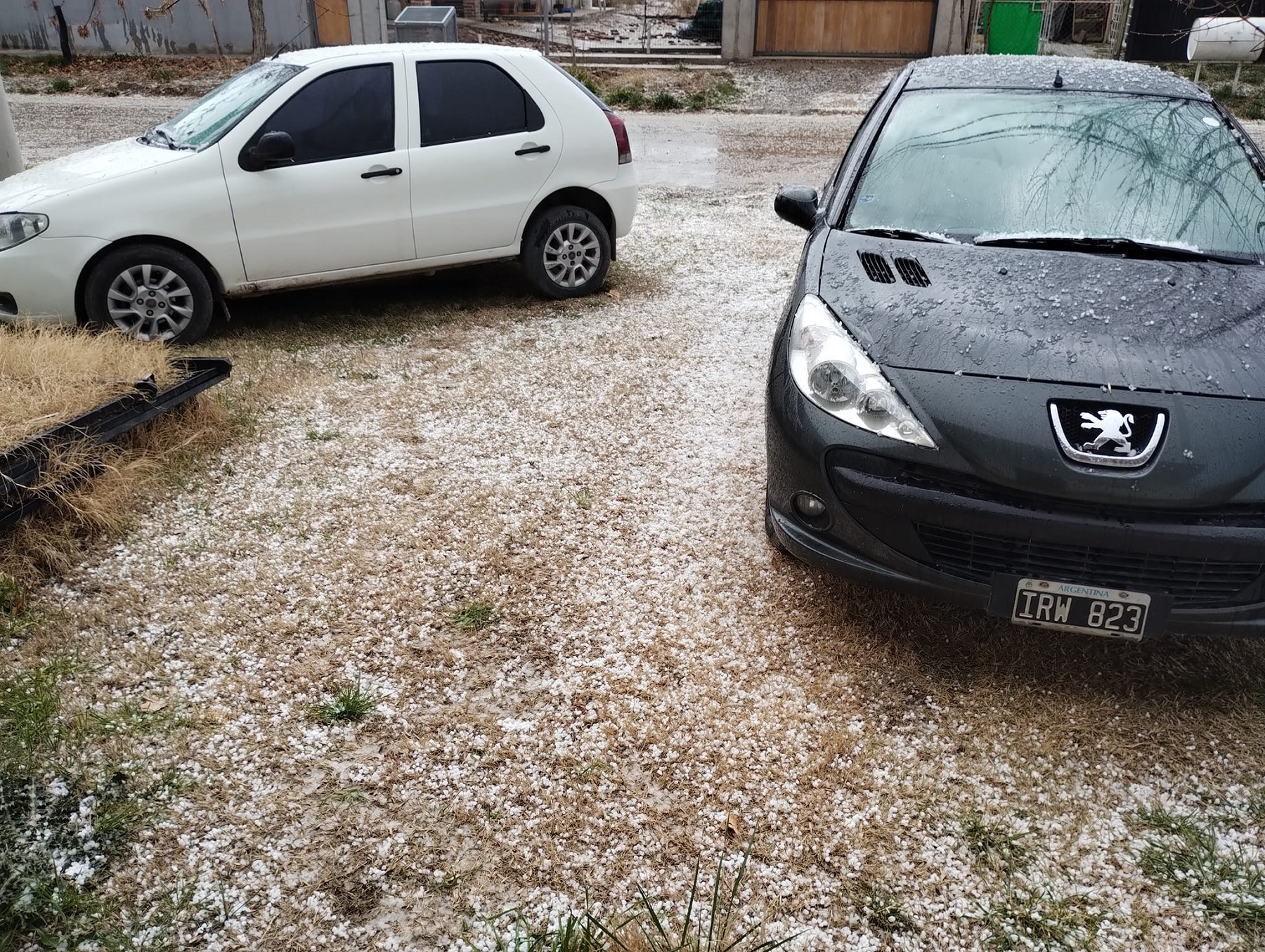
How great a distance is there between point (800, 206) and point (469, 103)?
9.59ft

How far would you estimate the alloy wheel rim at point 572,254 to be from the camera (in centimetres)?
656

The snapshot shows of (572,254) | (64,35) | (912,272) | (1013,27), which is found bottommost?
(572,254)

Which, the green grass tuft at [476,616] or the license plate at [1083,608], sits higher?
the license plate at [1083,608]

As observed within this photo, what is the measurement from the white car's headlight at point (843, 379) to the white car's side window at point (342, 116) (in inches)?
145

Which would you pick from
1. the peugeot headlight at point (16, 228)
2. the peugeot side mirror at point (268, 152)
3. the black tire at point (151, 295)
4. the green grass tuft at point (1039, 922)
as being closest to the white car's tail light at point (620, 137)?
the peugeot side mirror at point (268, 152)

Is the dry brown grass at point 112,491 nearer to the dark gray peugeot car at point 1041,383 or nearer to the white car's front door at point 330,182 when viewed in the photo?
the white car's front door at point 330,182

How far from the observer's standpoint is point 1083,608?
2.69 meters

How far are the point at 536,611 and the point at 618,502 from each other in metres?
0.88

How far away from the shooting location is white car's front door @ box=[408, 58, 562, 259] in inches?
236

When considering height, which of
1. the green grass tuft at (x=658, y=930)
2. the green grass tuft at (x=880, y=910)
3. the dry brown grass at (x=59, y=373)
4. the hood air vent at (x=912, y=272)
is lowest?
the green grass tuft at (x=880, y=910)

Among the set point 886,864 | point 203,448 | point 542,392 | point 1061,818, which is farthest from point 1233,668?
point 203,448

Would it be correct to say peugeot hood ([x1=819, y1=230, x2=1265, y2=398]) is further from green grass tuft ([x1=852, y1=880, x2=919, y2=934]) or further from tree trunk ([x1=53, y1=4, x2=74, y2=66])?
tree trunk ([x1=53, y1=4, x2=74, y2=66])

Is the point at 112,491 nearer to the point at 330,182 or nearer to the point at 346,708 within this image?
the point at 346,708

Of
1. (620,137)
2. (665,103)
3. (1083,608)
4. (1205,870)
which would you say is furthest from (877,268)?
(665,103)
